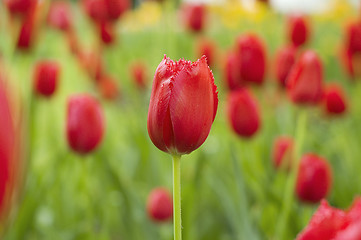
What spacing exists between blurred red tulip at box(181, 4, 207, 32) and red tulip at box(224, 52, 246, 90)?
665mm

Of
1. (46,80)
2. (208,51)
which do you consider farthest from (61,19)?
(46,80)

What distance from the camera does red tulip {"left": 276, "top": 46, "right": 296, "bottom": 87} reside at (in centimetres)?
118

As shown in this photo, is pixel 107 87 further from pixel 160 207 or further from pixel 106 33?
pixel 160 207

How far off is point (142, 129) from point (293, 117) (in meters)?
0.56

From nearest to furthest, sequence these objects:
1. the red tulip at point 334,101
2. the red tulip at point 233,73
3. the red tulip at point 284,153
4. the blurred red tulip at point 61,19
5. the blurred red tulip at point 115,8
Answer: the red tulip at point 284,153 → the red tulip at point 233,73 → the red tulip at point 334,101 → the blurred red tulip at point 115,8 → the blurred red tulip at point 61,19

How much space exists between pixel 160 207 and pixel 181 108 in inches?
21.3

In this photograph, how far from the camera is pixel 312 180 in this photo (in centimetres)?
86

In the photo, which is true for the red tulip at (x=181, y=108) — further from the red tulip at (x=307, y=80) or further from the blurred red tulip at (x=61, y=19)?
the blurred red tulip at (x=61, y=19)

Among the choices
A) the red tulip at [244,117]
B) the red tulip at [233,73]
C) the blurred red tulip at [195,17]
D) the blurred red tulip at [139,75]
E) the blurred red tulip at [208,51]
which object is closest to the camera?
the red tulip at [244,117]

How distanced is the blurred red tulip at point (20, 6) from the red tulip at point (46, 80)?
0.15 metres

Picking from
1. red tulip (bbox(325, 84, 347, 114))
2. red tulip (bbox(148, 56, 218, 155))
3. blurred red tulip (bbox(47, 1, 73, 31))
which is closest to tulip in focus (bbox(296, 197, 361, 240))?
red tulip (bbox(148, 56, 218, 155))

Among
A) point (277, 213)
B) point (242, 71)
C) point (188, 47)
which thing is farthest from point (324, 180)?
point (188, 47)

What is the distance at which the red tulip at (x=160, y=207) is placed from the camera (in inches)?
35.1

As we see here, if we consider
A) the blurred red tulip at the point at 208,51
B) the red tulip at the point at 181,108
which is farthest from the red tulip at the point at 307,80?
the blurred red tulip at the point at 208,51
